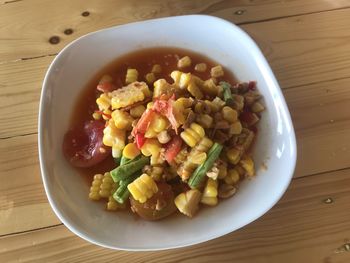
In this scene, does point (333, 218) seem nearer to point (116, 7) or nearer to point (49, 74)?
point (49, 74)

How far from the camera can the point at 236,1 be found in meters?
1.40

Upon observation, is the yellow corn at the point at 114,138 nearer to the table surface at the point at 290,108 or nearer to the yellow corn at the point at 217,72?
the table surface at the point at 290,108

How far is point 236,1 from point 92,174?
0.69m

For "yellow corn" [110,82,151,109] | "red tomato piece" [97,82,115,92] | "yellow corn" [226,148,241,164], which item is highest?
"yellow corn" [110,82,151,109]

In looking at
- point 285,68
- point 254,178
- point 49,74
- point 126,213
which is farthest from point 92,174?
point 285,68

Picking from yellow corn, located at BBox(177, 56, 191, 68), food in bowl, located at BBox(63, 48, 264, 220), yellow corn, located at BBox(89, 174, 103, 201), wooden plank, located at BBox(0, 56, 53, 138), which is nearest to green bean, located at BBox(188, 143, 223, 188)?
food in bowl, located at BBox(63, 48, 264, 220)

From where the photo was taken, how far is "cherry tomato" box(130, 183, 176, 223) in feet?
3.27

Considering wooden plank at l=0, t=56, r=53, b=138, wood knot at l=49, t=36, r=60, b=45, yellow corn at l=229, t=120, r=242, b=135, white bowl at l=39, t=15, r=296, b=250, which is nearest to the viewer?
white bowl at l=39, t=15, r=296, b=250

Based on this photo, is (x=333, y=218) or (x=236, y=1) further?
(x=236, y=1)

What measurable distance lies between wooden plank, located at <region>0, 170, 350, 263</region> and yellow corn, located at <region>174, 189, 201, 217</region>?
8 centimetres

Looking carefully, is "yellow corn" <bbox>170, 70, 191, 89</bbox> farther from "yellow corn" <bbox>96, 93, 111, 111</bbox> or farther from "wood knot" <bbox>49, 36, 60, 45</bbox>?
"wood knot" <bbox>49, 36, 60, 45</bbox>

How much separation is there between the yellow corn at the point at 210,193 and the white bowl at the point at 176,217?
0.06 ft

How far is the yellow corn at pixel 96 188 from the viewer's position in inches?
41.3

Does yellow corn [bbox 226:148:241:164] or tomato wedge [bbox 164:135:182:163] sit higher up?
tomato wedge [bbox 164:135:182:163]
